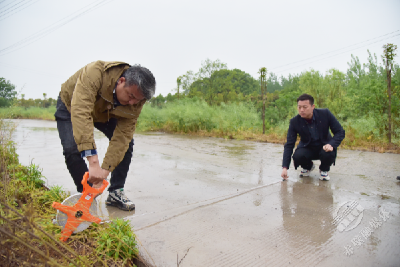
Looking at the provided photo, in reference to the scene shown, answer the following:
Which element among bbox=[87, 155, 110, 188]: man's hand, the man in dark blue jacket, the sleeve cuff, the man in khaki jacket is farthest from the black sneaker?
the man in dark blue jacket

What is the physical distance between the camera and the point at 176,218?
2.38m

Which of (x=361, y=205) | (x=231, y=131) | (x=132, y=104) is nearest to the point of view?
(x=132, y=104)

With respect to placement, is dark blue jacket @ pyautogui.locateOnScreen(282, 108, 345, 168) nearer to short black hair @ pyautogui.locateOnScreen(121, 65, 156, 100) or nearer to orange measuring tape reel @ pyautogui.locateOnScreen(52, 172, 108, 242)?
short black hair @ pyautogui.locateOnScreen(121, 65, 156, 100)

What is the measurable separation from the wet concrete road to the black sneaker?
0.31ft

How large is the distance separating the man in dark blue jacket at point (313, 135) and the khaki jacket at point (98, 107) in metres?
2.30

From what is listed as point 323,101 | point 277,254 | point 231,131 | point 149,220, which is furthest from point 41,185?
point 323,101

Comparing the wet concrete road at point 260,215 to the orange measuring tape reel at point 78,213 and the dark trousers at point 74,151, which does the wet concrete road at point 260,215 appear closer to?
the orange measuring tape reel at point 78,213

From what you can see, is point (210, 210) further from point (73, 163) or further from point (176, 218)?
point (73, 163)

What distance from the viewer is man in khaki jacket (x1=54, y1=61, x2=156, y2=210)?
1963 millimetres

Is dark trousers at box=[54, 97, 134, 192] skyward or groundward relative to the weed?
skyward

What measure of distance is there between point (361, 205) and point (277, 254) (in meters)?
1.52

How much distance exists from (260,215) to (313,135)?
1907 mm

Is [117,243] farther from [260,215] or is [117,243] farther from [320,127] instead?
[320,127]

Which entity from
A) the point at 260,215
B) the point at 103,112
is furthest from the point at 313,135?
the point at 103,112
